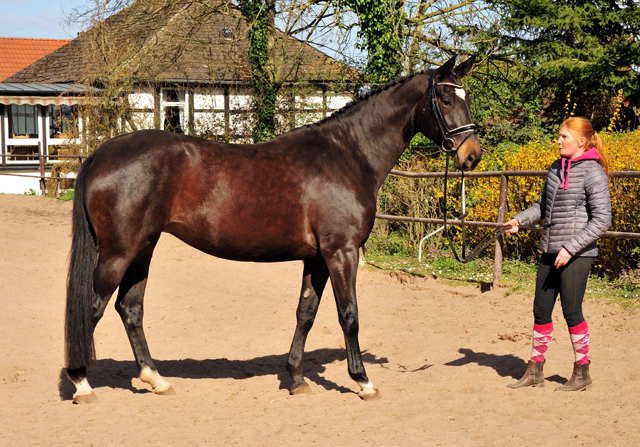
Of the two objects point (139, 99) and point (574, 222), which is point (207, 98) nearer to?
point (139, 99)

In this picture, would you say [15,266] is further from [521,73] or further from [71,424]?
[521,73]

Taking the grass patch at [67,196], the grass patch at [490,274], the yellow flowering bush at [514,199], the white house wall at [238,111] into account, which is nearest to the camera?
the grass patch at [490,274]

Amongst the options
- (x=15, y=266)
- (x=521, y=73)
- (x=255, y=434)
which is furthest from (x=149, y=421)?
(x=521, y=73)

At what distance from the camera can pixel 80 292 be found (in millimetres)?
3814

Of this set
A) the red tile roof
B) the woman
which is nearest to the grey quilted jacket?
the woman

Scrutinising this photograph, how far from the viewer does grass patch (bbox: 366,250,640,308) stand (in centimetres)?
659

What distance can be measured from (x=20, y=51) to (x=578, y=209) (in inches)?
1333

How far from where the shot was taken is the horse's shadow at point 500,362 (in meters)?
4.60

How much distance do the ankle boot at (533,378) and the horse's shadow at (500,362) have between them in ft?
0.74

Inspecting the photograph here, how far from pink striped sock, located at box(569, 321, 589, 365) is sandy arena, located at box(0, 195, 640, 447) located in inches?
9.0

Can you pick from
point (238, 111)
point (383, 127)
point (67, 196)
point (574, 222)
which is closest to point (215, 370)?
point (383, 127)

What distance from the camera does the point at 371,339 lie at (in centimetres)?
572

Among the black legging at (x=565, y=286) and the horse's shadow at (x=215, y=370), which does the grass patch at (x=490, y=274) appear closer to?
the black legging at (x=565, y=286)

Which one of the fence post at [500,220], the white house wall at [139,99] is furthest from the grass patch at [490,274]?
the white house wall at [139,99]
